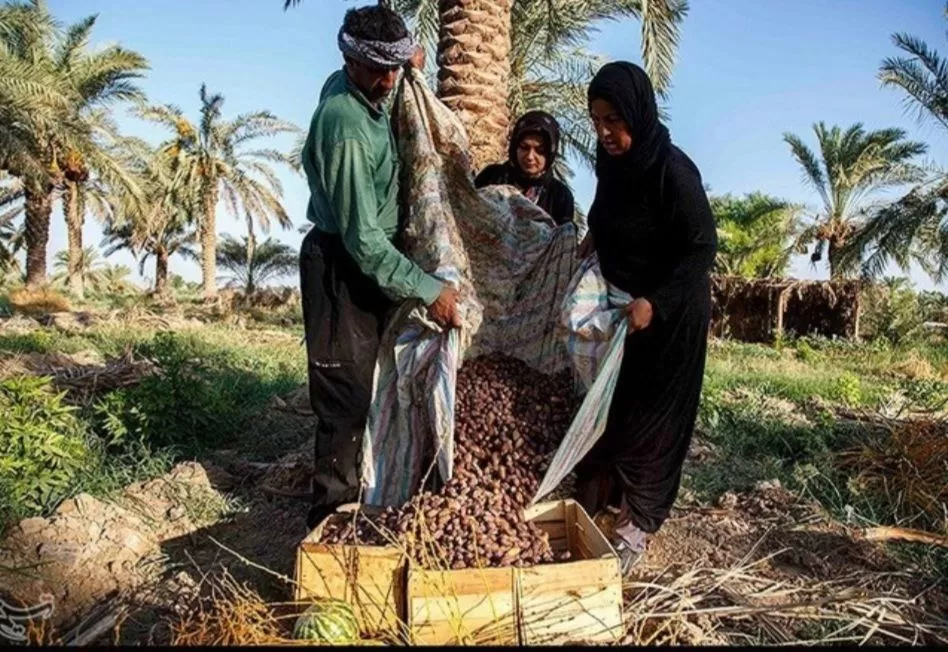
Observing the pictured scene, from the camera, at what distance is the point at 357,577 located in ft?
7.70

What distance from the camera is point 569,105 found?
41.1 ft

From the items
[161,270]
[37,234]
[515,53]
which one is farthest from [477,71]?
[161,270]

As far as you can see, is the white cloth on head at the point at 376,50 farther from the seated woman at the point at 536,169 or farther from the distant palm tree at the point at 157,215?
the distant palm tree at the point at 157,215

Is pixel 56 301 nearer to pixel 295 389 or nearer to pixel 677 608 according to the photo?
pixel 295 389

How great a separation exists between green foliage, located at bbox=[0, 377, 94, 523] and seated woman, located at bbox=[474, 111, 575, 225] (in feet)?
9.00

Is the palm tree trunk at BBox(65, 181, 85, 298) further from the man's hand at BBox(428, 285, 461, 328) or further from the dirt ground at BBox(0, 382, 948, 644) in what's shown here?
the man's hand at BBox(428, 285, 461, 328)

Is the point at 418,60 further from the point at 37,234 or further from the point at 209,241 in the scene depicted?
the point at 209,241

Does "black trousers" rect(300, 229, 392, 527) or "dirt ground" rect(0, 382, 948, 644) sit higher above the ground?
"black trousers" rect(300, 229, 392, 527)


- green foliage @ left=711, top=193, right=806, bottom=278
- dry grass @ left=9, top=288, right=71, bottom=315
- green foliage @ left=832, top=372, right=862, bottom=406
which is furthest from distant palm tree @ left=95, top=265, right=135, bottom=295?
green foliage @ left=832, top=372, right=862, bottom=406

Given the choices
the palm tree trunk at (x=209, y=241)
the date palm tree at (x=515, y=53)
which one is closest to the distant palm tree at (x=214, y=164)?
the palm tree trunk at (x=209, y=241)

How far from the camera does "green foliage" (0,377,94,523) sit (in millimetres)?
3801

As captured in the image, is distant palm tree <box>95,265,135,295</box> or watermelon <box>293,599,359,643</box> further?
distant palm tree <box>95,265,135,295</box>

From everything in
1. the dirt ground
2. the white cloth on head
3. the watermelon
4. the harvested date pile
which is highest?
the white cloth on head
